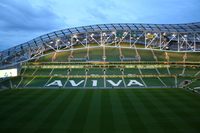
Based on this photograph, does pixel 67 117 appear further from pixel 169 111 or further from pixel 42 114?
pixel 169 111

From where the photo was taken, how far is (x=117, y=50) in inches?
3228

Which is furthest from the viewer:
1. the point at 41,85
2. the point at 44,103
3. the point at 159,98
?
the point at 41,85

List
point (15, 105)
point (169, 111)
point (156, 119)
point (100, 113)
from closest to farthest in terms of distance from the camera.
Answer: point (156, 119) < point (100, 113) < point (169, 111) < point (15, 105)

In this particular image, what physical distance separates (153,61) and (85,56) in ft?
64.5

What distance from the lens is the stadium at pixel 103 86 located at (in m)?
29.1

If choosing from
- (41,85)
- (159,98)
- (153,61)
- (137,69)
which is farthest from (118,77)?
(159,98)

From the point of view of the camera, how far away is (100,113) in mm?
32875

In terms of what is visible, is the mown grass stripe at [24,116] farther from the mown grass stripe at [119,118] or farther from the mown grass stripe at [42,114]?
the mown grass stripe at [119,118]

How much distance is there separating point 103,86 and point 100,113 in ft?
80.6

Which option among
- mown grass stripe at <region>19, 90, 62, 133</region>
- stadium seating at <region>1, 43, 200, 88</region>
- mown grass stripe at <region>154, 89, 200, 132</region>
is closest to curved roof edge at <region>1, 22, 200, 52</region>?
stadium seating at <region>1, 43, 200, 88</region>

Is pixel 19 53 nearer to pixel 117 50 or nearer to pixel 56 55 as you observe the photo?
pixel 56 55

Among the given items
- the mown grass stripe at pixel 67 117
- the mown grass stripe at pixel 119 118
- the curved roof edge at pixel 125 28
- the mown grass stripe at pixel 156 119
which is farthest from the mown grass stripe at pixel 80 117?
the curved roof edge at pixel 125 28

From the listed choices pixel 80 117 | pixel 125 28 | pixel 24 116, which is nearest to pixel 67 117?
pixel 80 117

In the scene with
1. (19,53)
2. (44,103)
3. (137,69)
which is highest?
(19,53)
